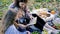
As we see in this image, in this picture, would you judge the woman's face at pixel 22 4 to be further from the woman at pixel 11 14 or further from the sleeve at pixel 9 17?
the sleeve at pixel 9 17

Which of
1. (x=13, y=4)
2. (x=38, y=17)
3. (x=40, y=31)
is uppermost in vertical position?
(x=13, y=4)

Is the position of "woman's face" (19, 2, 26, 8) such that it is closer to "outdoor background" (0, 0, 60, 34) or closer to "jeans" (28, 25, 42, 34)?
"outdoor background" (0, 0, 60, 34)

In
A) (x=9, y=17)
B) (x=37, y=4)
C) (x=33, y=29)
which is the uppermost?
(x=37, y=4)

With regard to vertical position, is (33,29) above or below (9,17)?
below

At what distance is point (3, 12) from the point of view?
7.25ft

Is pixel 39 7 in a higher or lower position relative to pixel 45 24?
higher

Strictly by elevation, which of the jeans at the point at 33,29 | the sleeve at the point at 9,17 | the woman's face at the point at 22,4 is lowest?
the jeans at the point at 33,29

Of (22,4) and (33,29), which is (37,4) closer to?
(22,4)

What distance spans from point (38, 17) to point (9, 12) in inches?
12.8

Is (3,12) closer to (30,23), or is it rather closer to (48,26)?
(30,23)

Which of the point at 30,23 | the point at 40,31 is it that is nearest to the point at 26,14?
the point at 30,23

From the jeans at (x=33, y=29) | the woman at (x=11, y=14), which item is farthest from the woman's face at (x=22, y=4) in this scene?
the jeans at (x=33, y=29)

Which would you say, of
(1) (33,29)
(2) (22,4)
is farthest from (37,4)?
(1) (33,29)

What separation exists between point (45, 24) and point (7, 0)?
1.63 ft
